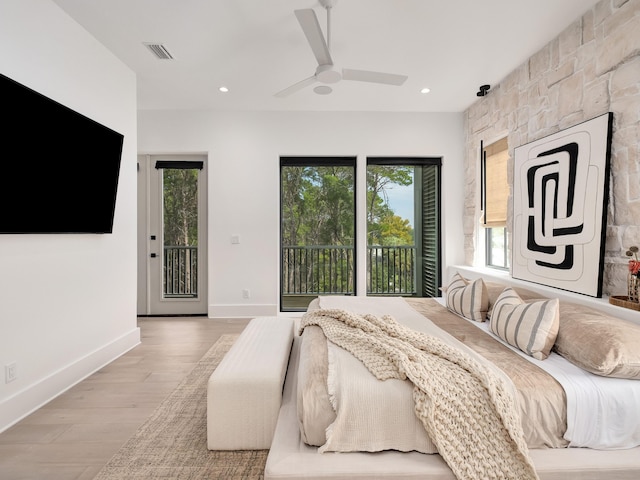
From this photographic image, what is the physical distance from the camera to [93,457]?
1.68 metres

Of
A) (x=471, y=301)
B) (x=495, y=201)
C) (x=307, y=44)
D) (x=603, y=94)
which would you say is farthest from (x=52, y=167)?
(x=495, y=201)

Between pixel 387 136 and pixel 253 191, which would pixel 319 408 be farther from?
pixel 387 136

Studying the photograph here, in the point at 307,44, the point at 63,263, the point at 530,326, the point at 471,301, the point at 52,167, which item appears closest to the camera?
the point at 530,326

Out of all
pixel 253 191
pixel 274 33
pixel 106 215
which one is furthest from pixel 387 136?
pixel 106 215

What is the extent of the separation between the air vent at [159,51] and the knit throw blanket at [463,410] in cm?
297

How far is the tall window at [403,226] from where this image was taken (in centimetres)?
454

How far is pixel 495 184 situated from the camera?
3742 mm

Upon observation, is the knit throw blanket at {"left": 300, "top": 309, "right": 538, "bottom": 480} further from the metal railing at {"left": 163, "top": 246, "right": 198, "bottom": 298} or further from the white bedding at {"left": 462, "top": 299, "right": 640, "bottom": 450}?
the metal railing at {"left": 163, "top": 246, "right": 198, "bottom": 298}

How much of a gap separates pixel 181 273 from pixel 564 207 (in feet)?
14.3

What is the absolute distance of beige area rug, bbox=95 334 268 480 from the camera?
1.53 meters

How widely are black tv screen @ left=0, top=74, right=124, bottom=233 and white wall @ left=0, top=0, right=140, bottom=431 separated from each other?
0.07 m

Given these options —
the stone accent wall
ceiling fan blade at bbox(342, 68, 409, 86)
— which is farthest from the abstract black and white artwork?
ceiling fan blade at bbox(342, 68, 409, 86)

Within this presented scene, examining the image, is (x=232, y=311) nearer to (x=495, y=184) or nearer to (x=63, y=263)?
(x=63, y=263)

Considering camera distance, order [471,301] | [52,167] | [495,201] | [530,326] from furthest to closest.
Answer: [495,201]
[471,301]
[52,167]
[530,326]
